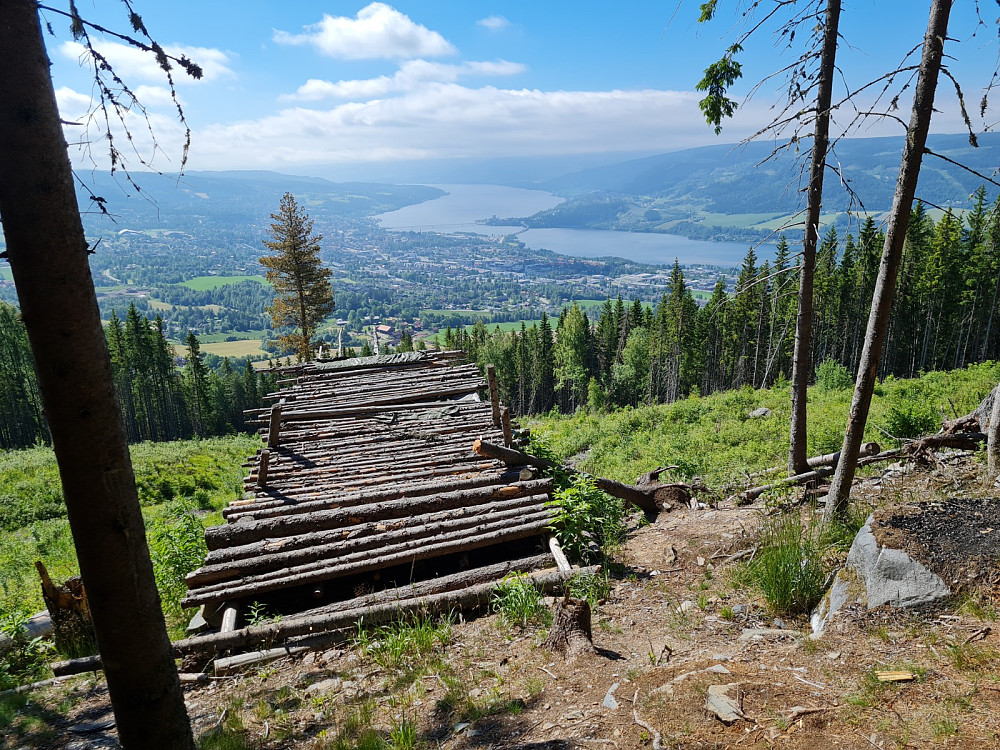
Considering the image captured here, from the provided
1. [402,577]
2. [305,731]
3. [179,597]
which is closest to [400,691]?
[305,731]

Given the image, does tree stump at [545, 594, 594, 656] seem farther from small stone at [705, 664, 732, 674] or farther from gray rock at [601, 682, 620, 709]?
small stone at [705, 664, 732, 674]

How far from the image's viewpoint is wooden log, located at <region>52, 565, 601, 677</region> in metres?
6.21

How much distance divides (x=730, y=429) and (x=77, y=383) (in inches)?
715

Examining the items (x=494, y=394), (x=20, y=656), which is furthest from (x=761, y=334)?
(x=20, y=656)

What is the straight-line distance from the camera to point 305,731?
14.7 feet

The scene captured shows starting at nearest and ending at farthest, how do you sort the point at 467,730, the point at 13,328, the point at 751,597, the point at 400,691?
1. the point at 467,730
2. the point at 400,691
3. the point at 751,597
4. the point at 13,328

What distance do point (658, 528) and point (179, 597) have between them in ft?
25.4

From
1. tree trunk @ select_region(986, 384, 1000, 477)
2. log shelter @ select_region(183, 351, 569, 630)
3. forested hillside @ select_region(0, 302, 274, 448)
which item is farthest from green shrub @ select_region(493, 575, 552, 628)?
forested hillside @ select_region(0, 302, 274, 448)

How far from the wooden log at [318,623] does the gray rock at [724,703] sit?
10.4 ft

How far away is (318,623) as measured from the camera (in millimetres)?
6363

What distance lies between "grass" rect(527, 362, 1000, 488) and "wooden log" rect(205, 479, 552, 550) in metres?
2.55

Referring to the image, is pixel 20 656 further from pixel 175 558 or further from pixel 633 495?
pixel 633 495

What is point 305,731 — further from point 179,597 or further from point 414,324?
point 414,324

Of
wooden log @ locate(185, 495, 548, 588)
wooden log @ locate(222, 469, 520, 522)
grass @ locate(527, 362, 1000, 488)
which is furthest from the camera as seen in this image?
grass @ locate(527, 362, 1000, 488)
